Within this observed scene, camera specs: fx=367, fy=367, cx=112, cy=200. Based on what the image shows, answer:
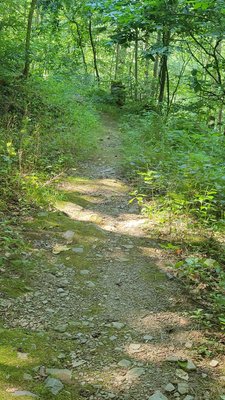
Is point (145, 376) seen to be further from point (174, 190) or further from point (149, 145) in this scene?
point (149, 145)

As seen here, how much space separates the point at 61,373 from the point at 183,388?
809 mm

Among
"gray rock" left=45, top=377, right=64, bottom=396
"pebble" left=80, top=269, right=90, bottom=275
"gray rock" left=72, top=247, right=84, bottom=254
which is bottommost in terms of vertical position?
"gray rock" left=45, top=377, right=64, bottom=396

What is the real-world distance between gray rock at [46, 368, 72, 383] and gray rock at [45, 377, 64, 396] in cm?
4

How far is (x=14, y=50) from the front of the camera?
873 cm

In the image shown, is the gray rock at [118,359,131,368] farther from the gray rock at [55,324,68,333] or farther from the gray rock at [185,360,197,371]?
the gray rock at [55,324,68,333]

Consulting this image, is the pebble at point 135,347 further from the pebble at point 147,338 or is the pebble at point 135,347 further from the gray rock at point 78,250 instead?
the gray rock at point 78,250

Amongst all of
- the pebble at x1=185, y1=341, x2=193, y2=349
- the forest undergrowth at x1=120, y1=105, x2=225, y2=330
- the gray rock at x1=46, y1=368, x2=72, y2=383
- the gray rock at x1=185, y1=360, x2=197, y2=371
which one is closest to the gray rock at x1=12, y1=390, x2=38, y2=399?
the gray rock at x1=46, y1=368, x2=72, y2=383

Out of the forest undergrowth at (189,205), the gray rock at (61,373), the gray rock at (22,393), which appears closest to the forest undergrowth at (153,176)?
the forest undergrowth at (189,205)

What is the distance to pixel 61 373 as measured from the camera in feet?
8.05

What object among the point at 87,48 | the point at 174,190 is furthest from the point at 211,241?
the point at 87,48

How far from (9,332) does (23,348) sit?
0.22 m

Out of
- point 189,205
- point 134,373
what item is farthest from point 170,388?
point 189,205

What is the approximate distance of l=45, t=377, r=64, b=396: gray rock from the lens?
2.28 m

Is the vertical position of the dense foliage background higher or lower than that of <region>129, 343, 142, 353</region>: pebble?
higher
